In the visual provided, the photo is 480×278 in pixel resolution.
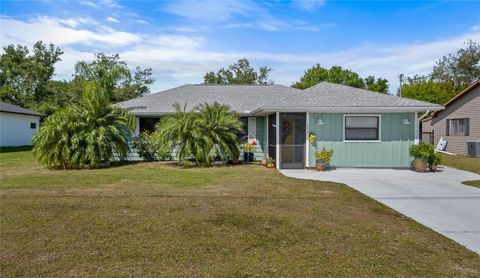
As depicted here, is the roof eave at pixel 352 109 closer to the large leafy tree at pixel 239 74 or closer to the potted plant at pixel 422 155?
the potted plant at pixel 422 155

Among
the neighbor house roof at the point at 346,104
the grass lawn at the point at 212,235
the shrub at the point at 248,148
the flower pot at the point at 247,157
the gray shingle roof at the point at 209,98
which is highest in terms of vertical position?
the gray shingle roof at the point at 209,98

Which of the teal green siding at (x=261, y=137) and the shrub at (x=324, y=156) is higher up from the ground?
the teal green siding at (x=261, y=137)

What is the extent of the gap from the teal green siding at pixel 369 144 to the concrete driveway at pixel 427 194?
1.80 feet

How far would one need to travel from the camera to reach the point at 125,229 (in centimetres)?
479

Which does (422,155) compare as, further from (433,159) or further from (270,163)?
(270,163)

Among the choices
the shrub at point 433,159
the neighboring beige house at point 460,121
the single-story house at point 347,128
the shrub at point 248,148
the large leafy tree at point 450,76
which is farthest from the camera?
the large leafy tree at point 450,76

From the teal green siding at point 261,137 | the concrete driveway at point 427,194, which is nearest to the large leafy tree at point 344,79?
the teal green siding at point 261,137

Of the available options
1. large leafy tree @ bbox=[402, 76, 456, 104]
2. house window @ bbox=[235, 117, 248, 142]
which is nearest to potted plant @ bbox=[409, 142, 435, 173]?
house window @ bbox=[235, 117, 248, 142]

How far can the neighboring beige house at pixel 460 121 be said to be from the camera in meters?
18.5

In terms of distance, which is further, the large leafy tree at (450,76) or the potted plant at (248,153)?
the large leafy tree at (450,76)

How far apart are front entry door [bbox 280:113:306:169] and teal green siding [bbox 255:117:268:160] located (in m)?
2.15

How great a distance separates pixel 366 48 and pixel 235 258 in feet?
65.1

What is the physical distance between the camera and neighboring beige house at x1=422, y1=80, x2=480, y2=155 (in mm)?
18500

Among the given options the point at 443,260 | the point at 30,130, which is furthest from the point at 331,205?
the point at 30,130
